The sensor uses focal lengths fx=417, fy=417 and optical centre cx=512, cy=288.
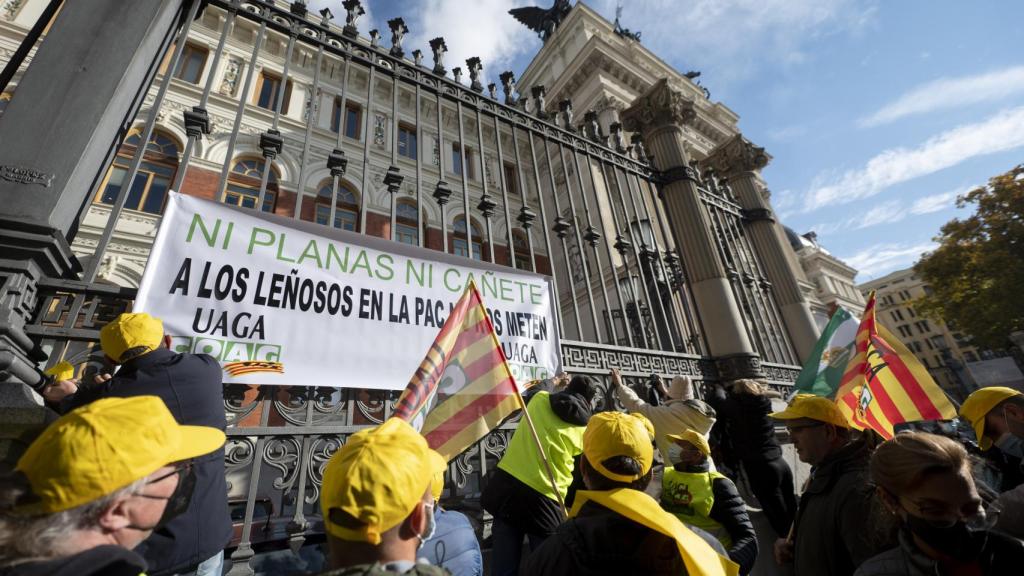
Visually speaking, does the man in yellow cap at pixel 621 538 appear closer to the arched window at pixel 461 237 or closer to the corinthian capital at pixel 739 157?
the corinthian capital at pixel 739 157

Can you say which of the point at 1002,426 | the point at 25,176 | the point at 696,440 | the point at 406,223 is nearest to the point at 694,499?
the point at 696,440

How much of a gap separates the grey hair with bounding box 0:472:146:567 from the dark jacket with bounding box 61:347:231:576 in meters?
0.73

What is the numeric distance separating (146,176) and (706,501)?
49.6 feet

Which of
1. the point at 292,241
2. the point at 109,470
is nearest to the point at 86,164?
the point at 292,241

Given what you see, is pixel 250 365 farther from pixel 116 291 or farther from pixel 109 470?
pixel 109 470

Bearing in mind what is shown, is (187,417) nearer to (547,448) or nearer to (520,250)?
(547,448)

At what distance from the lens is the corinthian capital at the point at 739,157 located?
26.7 ft

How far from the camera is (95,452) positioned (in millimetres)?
1047

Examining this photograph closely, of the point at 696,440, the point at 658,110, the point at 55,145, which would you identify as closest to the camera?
the point at 55,145

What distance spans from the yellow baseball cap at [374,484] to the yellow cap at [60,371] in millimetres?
2621

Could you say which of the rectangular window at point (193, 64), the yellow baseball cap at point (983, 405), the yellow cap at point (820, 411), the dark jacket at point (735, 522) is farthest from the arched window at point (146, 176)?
the yellow baseball cap at point (983, 405)

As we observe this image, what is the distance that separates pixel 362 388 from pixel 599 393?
2387 mm

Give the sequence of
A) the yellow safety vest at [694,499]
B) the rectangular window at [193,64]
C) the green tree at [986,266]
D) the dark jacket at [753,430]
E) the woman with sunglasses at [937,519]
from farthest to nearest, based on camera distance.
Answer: the green tree at [986,266]
the rectangular window at [193,64]
the dark jacket at [753,430]
the yellow safety vest at [694,499]
the woman with sunglasses at [937,519]

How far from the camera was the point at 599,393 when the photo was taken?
4344 millimetres
